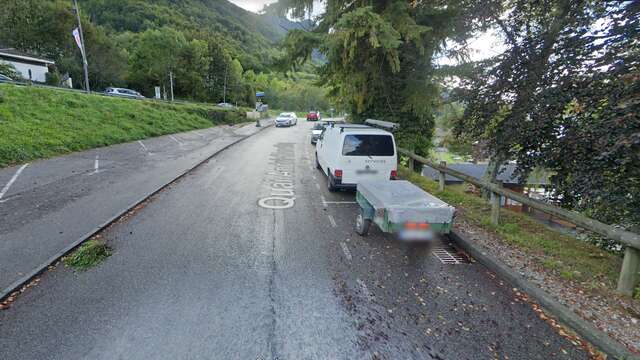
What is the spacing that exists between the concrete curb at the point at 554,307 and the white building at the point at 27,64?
50630 mm

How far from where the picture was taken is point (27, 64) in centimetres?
4041

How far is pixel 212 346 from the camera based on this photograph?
10.5 ft

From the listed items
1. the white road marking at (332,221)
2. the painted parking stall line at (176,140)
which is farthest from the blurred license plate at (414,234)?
the painted parking stall line at (176,140)

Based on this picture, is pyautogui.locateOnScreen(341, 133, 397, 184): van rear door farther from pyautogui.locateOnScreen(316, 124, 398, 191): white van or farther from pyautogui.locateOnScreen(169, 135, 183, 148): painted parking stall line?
pyautogui.locateOnScreen(169, 135, 183, 148): painted parking stall line

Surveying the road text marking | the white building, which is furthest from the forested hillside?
the road text marking

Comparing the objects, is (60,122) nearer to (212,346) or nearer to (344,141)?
(344,141)

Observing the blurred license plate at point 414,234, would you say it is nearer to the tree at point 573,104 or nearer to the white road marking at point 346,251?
the white road marking at point 346,251

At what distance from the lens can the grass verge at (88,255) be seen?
4.80m

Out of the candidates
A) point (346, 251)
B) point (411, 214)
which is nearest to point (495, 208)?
point (411, 214)

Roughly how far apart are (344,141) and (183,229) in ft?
14.9

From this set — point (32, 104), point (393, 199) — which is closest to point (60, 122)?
point (32, 104)

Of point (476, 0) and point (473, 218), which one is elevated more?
point (476, 0)

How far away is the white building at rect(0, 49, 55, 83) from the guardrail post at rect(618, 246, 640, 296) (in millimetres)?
52265

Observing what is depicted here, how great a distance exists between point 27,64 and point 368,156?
5351 cm
